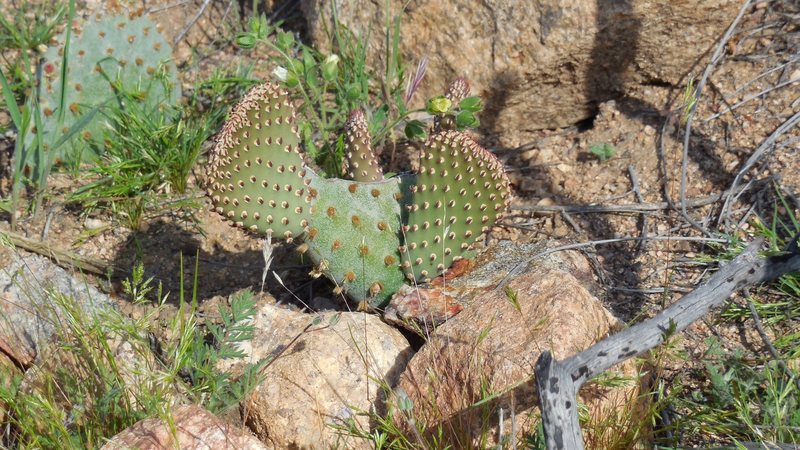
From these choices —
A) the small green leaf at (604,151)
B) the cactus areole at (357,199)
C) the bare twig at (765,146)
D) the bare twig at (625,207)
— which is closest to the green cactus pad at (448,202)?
the cactus areole at (357,199)

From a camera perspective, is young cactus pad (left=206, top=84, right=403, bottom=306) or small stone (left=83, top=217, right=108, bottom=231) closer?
young cactus pad (left=206, top=84, right=403, bottom=306)

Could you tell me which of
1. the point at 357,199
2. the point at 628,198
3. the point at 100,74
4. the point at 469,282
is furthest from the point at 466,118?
the point at 100,74

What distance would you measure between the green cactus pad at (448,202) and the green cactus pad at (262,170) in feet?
1.18

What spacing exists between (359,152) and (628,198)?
1.23 metres

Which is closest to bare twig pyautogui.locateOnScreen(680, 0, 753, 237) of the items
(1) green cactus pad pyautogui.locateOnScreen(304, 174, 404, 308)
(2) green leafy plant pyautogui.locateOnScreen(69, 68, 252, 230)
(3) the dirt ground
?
(3) the dirt ground

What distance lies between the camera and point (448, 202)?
9.44ft

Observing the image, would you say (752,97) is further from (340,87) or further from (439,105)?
(340,87)

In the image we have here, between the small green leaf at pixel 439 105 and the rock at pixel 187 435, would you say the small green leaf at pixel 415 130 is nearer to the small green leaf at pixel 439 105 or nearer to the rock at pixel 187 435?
the small green leaf at pixel 439 105

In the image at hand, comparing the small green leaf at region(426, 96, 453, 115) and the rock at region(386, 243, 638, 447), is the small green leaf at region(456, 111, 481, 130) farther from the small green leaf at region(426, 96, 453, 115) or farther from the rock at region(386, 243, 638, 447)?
the rock at region(386, 243, 638, 447)

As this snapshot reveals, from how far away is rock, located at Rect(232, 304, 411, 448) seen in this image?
2.65 metres

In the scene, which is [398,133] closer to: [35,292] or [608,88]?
[608,88]

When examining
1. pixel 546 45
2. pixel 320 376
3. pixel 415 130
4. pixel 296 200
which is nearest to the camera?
pixel 320 376

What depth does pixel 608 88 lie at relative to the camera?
13.0ft

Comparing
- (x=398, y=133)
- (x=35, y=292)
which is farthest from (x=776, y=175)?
(x=35, y=292)
